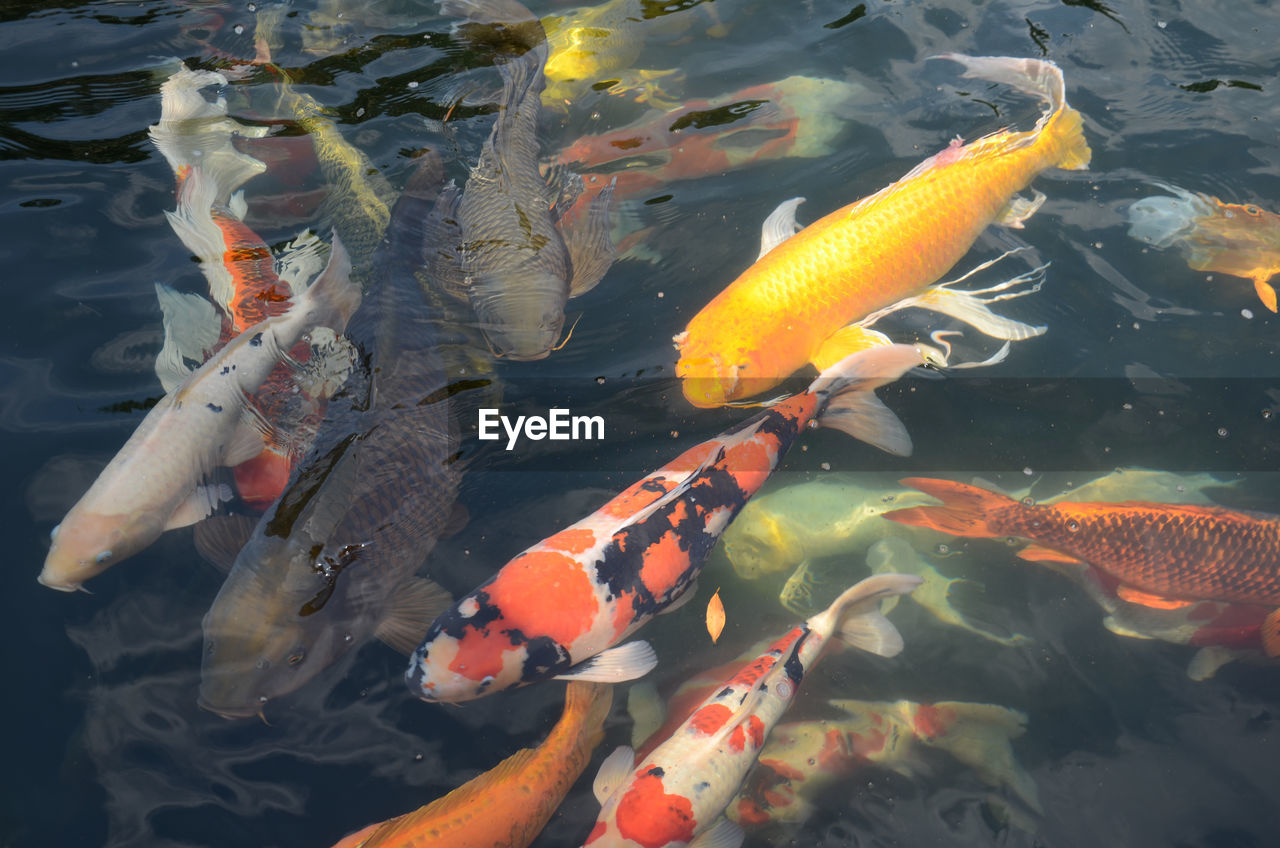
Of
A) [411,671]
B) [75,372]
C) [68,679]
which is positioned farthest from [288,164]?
[411,671]

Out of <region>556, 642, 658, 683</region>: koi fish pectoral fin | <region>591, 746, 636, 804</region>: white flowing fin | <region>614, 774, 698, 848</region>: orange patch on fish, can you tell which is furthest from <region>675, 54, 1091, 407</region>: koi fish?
<region>614, 774, 698, 848</region>: orange patch on fish

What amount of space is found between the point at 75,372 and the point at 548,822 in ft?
11.3

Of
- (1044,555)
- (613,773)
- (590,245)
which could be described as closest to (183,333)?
(590,245)

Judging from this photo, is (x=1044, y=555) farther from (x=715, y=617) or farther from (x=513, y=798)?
(x=513, y=798)

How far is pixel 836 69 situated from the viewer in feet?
18.4

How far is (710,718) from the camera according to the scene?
318 cm

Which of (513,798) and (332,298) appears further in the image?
(332,298)

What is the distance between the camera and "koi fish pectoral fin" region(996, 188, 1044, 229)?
450 cm

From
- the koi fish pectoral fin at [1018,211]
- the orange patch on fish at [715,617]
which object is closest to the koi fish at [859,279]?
the koi fish pectoral fin at [1018,211]

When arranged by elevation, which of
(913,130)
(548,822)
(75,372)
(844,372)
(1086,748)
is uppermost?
(913,130)

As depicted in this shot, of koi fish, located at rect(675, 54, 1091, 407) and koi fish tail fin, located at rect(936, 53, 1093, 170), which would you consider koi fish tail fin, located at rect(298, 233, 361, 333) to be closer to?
koi fish, located at rect(675, 54, 1091, 407)

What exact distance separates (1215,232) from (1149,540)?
2202mm

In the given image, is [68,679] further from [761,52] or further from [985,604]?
[761,52]
